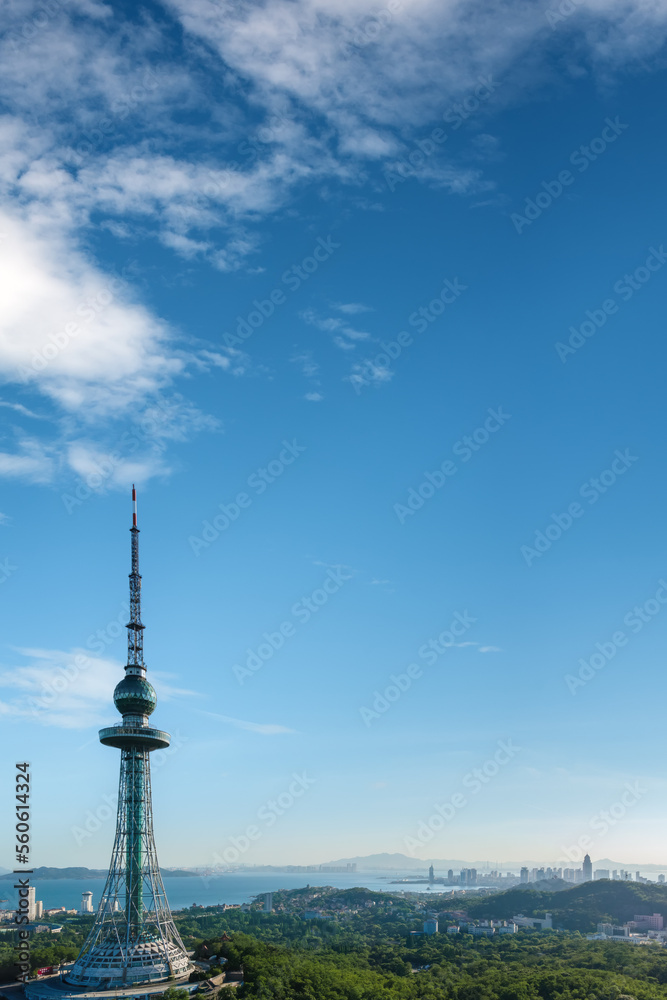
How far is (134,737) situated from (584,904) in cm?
11350

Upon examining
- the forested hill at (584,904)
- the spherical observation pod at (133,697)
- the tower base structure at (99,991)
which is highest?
the spherical observation pod at (133,697)

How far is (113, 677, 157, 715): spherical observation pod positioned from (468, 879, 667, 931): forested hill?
3904 inches

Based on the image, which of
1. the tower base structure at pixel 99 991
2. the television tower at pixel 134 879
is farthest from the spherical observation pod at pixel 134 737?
the tower base structure at pixel 99 991

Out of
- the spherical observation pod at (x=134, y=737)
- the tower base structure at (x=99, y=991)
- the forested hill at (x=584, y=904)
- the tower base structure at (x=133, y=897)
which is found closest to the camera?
the tower base structure at (x=99, y=991)

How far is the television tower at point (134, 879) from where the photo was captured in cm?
4512

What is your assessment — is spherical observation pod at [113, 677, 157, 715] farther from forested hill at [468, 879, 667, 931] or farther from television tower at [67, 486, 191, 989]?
forested hill at [468, 879, 667, 931]

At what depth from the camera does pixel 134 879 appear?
49750 millimetres

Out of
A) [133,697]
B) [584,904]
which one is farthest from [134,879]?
[584,904]

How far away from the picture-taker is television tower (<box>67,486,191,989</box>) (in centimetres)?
4512

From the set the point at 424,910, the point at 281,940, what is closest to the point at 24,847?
the point at 281,940

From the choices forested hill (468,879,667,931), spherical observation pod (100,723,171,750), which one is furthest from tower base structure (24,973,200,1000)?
forested hill (468,879,667,931)

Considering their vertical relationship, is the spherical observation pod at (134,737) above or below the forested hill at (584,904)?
above

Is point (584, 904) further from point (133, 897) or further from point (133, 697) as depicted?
point (133, 697)

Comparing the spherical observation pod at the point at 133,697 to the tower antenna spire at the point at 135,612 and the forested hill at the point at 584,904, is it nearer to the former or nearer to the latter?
the tower antenna spire at the point at 135,612
